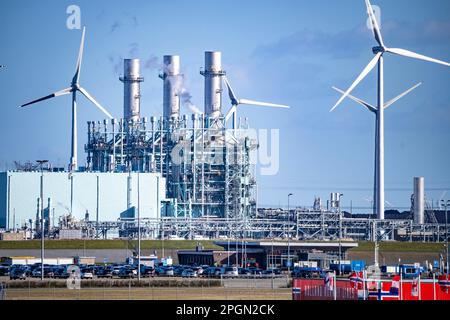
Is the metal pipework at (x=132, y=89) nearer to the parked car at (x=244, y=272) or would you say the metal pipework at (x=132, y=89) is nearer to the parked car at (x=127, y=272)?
the parked car at (x=244, y=272)

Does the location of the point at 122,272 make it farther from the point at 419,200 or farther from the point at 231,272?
the point at 419,200

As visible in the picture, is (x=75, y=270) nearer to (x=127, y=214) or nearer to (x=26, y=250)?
(x=26, y=250)

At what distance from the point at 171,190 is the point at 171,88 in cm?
1448

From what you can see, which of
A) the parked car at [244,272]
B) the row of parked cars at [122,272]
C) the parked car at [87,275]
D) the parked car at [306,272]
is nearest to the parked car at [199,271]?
the row of parked cars at [122,272]

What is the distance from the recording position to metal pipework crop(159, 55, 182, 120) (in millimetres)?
137375

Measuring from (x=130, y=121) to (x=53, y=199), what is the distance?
2037cm

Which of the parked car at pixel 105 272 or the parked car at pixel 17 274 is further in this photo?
the parked car at pixel 105 272

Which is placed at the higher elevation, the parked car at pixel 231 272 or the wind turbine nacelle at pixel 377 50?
the wind turbine nacelle at pixel 377 50

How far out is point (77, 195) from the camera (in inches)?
4808

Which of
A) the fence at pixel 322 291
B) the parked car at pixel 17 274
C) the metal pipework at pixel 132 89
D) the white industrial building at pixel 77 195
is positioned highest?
the metal pipework at pixel 132 89

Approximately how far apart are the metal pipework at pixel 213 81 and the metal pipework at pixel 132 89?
910 cm

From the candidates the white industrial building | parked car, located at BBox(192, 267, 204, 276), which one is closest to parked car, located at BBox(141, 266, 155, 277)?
parked car, located at BBox(192, 267, 204, 276)

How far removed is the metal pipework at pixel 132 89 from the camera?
457ft
